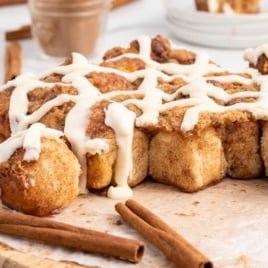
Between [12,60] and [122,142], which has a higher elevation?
[122,142]

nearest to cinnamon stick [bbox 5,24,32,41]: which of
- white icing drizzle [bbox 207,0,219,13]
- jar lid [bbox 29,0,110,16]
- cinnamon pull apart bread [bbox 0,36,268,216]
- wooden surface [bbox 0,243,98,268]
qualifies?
jar lid [bbox 29,0,110,16]

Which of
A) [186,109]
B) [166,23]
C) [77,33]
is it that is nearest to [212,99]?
[186,109]

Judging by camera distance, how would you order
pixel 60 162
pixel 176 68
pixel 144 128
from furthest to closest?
1. pixel 176 68
2. pixel 144 128
3. pixel 60 162

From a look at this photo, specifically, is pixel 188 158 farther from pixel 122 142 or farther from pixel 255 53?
pixel 255 53

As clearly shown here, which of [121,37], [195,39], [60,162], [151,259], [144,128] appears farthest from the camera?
[121,37]

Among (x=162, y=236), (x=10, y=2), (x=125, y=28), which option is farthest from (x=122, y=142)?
(x=10, y=2)

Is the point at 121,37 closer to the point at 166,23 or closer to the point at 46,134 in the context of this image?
the point at 166,23
